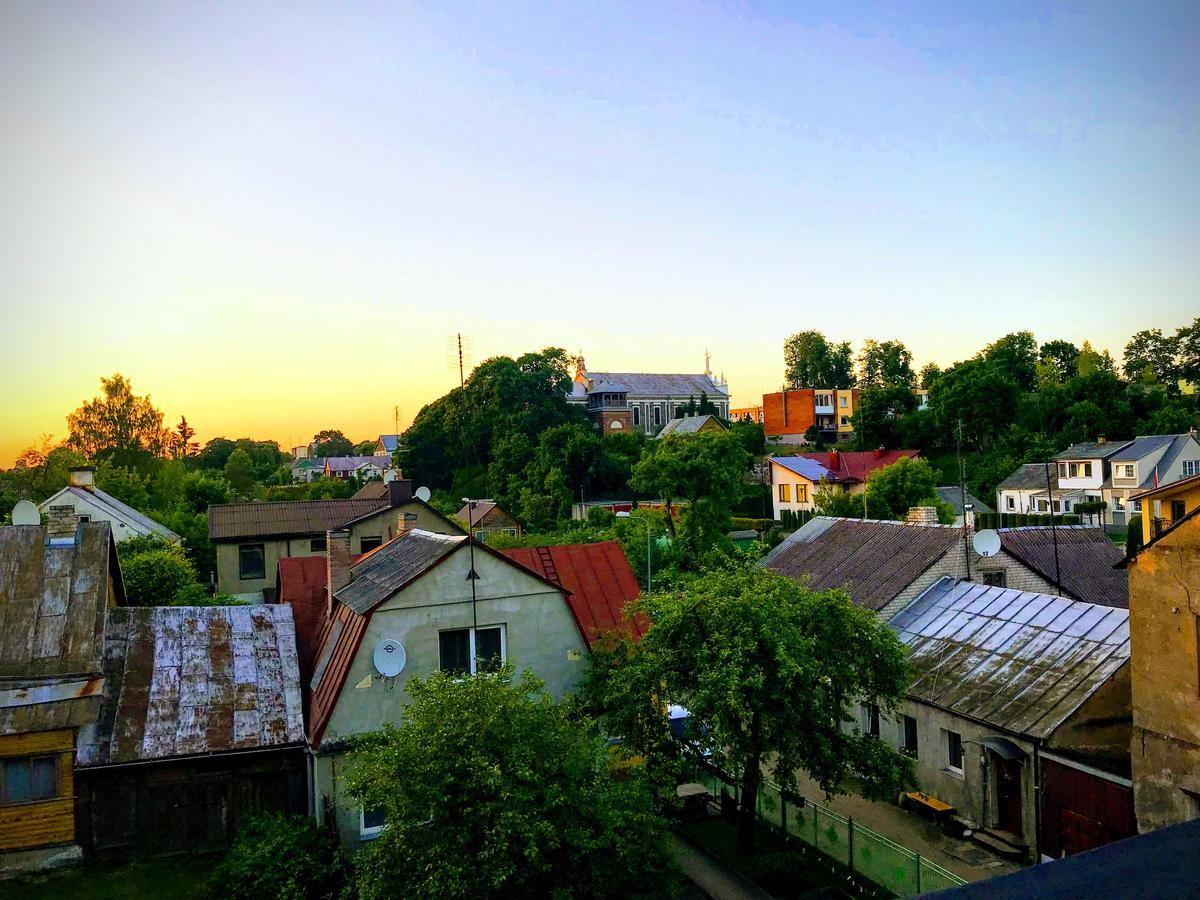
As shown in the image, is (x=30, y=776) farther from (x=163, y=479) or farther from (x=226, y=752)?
(x=163, y=479)

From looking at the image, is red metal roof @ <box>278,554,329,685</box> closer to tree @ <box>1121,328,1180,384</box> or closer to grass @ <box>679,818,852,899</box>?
grass @ <box>679,818,852,899</box>

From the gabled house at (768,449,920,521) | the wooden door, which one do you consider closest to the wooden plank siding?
the wooden door

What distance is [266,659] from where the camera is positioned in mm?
16484

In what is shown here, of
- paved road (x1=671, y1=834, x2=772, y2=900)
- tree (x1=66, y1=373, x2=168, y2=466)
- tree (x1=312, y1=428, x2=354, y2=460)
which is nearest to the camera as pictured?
paved road (x1=671, y1=834, x2=772, y2=900)

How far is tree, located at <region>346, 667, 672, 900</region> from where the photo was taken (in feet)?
31.8

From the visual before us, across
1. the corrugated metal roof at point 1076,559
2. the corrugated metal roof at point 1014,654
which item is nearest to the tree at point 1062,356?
the corrugated metal roof at point 1076,559

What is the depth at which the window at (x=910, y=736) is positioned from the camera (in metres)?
19.1

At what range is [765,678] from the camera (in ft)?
42.5

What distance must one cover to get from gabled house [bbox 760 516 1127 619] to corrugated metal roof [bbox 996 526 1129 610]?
0.03 meters

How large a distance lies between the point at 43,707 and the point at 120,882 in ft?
10.2

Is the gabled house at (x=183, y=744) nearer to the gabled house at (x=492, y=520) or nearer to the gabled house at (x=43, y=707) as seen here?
the gabled house at (x=43, y=707)

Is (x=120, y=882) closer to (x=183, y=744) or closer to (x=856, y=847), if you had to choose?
(x=183, y=744)

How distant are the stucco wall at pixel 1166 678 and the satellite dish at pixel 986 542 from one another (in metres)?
9.39

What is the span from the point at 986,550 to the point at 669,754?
13162 millimetres
